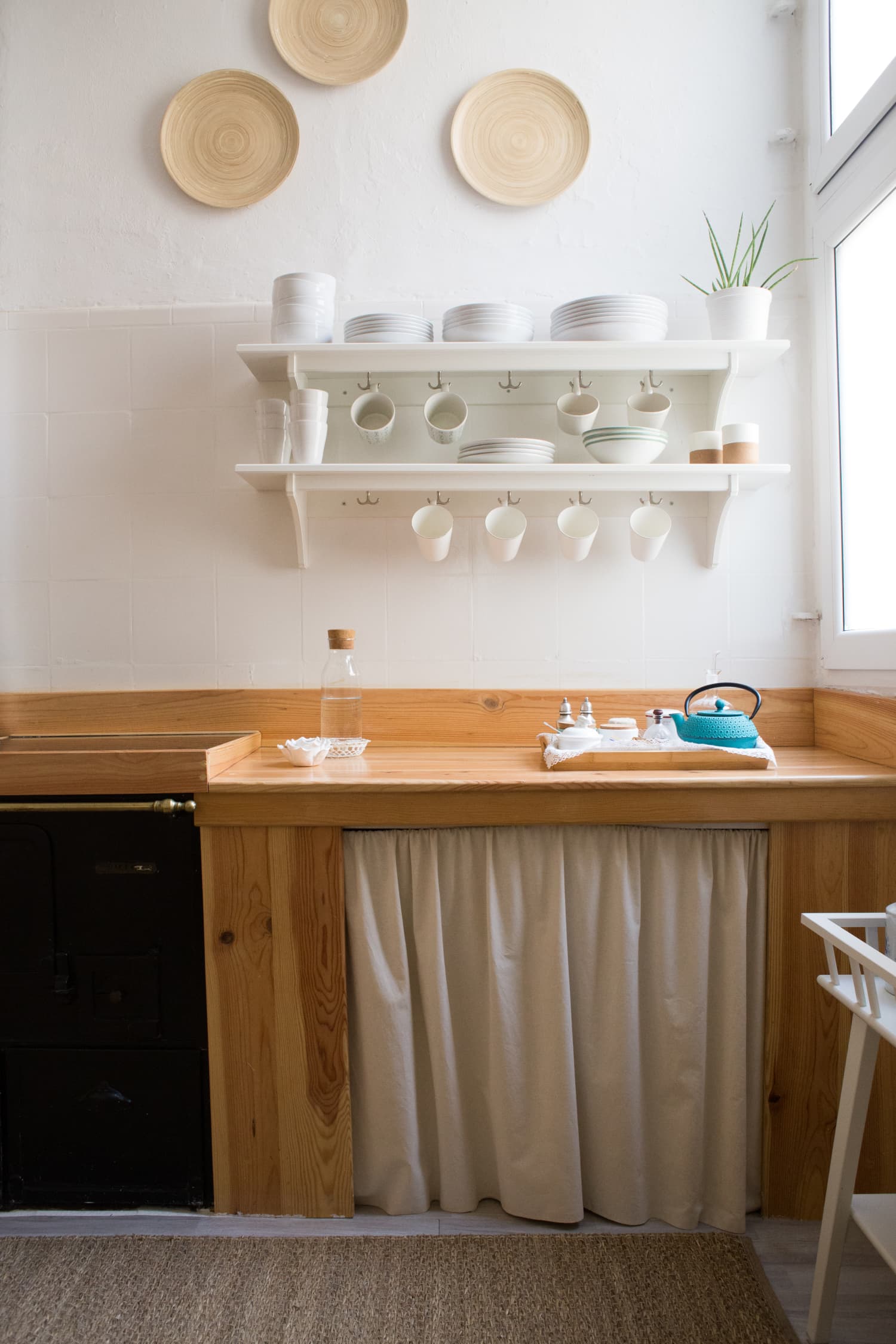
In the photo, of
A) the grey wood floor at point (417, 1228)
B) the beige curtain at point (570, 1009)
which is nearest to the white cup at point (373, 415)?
the beige curtain at point (570, 1009)

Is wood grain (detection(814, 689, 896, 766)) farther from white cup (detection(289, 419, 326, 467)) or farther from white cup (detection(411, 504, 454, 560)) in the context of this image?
white cup (detection(289, 419, 326, 467))

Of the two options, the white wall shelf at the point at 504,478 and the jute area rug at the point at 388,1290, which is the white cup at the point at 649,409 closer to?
the white wall shelf at the point at 504,478

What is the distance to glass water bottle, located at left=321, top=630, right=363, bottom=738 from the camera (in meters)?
2.23

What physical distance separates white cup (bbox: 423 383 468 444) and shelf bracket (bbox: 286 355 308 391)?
307 mm

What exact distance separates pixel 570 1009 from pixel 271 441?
1.40m

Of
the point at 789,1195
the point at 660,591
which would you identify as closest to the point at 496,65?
the point at 660,591

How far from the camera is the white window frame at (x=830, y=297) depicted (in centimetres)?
202

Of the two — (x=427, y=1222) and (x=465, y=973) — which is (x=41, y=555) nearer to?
(x=465, y=973)

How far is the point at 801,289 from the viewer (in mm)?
2314

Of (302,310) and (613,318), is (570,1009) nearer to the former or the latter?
(613,318)

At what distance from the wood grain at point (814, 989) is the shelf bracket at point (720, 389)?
1.05 metres

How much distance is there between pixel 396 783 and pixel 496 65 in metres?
1.88

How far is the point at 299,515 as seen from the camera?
2.23 m

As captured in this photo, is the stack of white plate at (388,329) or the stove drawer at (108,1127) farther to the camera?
the stack of white plate at (388,329)
